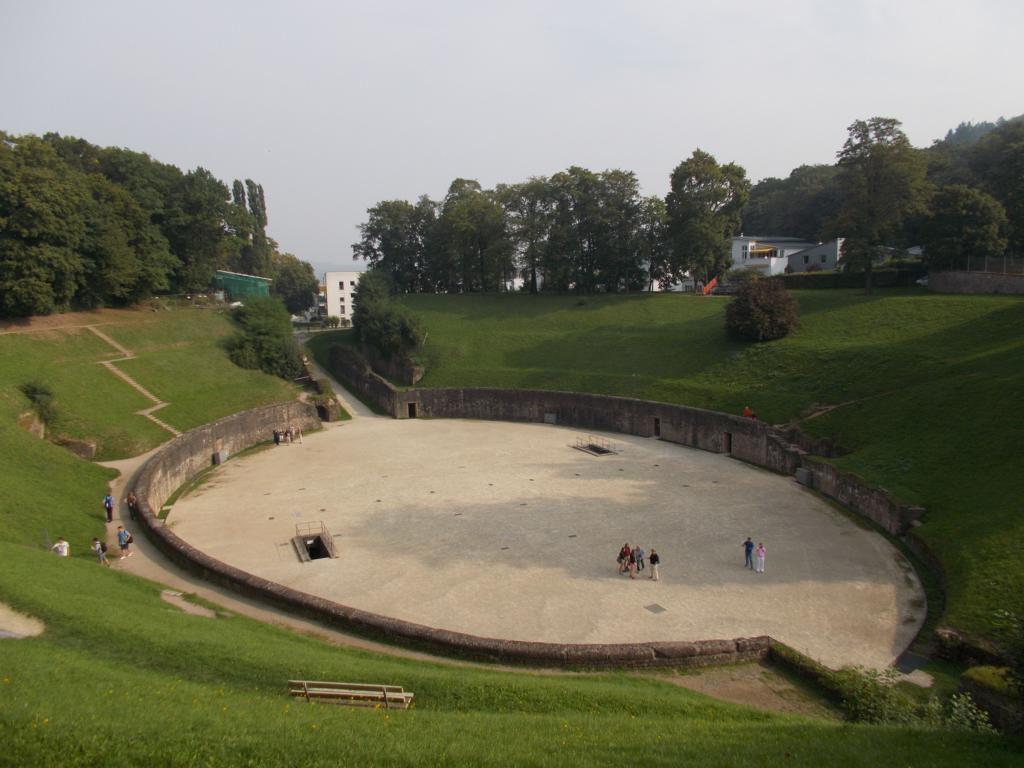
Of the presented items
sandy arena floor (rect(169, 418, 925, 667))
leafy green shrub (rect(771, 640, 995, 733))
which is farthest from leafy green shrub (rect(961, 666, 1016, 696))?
sandy arena floor (rect(169, 418, 925, 667))

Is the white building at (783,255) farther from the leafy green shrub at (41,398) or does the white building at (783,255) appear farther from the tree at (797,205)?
the leafy green shrub at (41,398)

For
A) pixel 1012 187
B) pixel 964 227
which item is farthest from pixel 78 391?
pixel 1012 187

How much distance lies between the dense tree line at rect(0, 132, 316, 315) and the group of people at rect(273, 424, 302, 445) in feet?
54.6

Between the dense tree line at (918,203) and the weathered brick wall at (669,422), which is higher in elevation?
the dense tree line at (918,203)

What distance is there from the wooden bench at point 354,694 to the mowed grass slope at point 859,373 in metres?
11.8

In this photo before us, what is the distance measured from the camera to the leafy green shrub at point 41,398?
30172mm

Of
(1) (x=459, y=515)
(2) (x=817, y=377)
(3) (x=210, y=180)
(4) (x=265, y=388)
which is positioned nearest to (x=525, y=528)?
(1) (x=459, y=515)

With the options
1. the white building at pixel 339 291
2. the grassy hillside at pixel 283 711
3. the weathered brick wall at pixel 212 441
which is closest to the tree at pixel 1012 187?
the grassy hillside at pixel 283 711

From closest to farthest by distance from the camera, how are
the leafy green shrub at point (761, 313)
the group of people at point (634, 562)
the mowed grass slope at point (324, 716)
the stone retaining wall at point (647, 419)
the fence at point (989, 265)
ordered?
the mowed grass slope at point (324, 716)
the group of people at point (634, 562)
the stone retaining wall at point (647, 419)
the leafy green shrub at point (761, 313)
the fence at point (989, 265)

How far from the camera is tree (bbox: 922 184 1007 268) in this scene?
4247 cm

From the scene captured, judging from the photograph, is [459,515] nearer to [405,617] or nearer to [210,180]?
[405,617]

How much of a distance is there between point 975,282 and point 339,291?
79716 mm

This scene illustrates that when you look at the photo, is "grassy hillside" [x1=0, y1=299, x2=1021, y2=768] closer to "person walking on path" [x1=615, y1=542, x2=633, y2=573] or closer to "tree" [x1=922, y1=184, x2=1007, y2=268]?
"person walking on path" [x1=615, y1=542, x2=633, y2=573]

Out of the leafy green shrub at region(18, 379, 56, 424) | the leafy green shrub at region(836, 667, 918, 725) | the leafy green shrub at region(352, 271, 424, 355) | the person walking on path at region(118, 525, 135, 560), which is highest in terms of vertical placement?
the leafy green shrub at region(352, 271, 424, 355)
